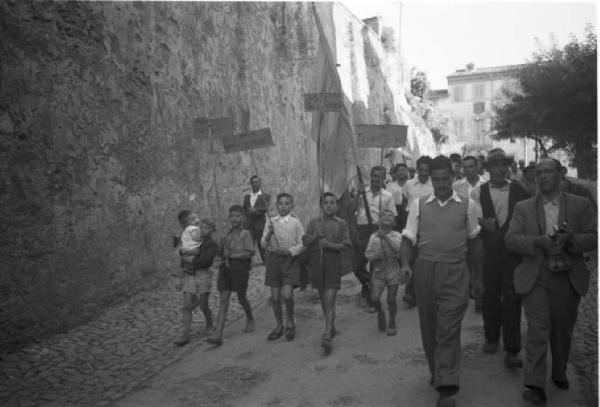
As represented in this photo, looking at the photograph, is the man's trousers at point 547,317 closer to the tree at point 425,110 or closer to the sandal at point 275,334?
the sandal at point 275,334

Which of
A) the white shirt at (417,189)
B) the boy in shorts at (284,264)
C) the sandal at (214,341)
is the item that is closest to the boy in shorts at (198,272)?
the sandal at (214,341)

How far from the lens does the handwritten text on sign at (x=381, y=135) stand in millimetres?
6922

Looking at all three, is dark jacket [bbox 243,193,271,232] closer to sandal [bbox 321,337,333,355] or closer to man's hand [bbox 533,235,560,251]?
sandal [bbox 321,337,333,355]

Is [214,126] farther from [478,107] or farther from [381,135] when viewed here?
[478,107]

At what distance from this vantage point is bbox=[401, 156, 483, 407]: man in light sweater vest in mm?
3854

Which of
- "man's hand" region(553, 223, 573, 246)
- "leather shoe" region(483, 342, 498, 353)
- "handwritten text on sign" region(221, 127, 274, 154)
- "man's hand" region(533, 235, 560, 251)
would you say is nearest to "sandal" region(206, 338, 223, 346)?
"handwritten text on sign" region(221, 127, 274, 154)

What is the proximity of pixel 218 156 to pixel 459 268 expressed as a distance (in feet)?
24.4

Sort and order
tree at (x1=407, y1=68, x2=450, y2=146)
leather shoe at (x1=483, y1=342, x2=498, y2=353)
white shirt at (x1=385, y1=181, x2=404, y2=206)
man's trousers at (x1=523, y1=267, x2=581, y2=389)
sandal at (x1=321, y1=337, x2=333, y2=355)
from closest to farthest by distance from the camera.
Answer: man's trousers at (x1=523, y1=267, x2=581, y2=389)
leather shoe at (x1=483, y1=342, x2=498, y2=353)
sandal at (x1=321, y1=337, x2=333, y2=355)
white shirt at (x1=385, y1=181, x2=404, y2=206)
tree at (x1=407, y1=68, x2=450, y2=146)

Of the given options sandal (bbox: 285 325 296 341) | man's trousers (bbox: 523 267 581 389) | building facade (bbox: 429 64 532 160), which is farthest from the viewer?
building facade (bbox: 429 64 532 160)

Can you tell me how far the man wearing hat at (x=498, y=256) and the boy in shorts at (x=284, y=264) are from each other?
80.1 inches

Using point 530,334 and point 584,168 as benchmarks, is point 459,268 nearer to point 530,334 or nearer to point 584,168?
point 530,334

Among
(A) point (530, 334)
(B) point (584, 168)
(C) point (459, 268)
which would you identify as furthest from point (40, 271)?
(B) point (584, 168)

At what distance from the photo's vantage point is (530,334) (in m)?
3.91

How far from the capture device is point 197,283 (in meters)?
5.93
